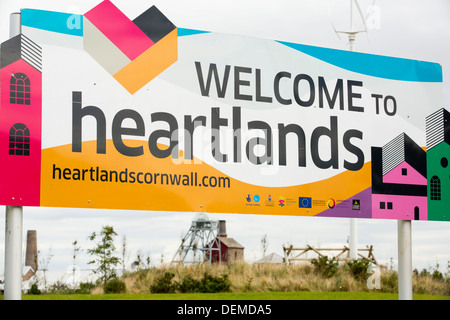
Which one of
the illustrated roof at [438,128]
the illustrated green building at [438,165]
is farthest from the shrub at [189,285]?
the illustrated roof at [438,128]

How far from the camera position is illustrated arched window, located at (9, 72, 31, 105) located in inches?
214

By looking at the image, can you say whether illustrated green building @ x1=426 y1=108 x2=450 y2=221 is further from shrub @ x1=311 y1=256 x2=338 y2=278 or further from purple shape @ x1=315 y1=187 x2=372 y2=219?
shrub @ x1=311 y1=256 x2=338 y2=278

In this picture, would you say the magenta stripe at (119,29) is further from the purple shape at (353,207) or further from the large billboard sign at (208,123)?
the purple shape at (353,207)

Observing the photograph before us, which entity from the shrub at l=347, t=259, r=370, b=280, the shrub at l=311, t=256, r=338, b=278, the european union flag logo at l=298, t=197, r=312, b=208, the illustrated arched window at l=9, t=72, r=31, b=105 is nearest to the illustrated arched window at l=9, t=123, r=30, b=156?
the illustrated arched window at l=9, t=72, r=31, b=105

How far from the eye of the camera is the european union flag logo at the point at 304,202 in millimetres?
6723

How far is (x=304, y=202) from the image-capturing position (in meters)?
6.75

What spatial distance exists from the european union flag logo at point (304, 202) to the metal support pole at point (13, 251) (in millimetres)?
3289

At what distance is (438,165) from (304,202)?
240cm

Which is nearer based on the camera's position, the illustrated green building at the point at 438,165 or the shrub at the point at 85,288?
the illustrated green building at the point at 438,165

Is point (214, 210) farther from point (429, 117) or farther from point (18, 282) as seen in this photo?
point (429, 117)

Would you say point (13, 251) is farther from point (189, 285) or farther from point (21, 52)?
point (189, 285)

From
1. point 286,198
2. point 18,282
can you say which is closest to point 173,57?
point 286,198

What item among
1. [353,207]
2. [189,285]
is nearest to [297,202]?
[353,207]

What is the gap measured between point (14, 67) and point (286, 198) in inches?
136
